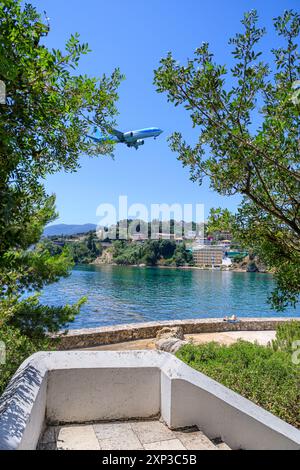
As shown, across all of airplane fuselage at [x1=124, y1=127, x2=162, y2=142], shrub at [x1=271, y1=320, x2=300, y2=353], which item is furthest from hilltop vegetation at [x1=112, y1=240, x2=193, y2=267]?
shrub at [x1=271, y1=320, x2=300, y2=353]

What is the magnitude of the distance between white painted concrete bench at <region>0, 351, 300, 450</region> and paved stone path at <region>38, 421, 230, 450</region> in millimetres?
83

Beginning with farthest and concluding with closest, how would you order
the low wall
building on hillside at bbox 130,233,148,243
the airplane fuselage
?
building on hillside at bbox 130,233,148,243
the airplane fuselage
the low wall

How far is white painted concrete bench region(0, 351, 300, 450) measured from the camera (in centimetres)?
301

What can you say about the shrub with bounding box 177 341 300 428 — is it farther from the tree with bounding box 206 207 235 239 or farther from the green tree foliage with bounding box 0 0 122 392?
the green tree foliage with bounding box 0 0 122 392

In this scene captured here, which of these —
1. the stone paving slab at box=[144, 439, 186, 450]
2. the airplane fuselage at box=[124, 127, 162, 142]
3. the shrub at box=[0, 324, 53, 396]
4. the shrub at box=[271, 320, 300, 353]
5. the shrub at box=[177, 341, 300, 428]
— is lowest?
the shrub at box=[271, 320, 300, 353]

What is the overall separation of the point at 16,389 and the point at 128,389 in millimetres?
1060

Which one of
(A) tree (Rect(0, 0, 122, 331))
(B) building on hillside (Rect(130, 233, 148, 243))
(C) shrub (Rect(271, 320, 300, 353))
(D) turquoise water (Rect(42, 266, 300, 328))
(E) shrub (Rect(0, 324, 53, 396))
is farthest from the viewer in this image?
(B) building on hillside (Rect(130, 233, 148, 243))

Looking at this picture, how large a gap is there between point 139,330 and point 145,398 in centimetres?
1206

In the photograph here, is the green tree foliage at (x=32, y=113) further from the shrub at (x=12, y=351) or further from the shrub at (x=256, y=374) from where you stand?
the shrub at (x=256, y=374)

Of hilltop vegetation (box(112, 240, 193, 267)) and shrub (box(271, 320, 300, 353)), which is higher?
shrub (box(271, 320, 300, 353))

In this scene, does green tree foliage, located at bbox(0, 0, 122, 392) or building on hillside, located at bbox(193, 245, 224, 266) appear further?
building on hillside, located at bbox(193, 245, 224, 266)

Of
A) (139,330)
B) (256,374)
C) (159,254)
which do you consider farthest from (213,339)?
(159,254)

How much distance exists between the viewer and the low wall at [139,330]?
538 inches
